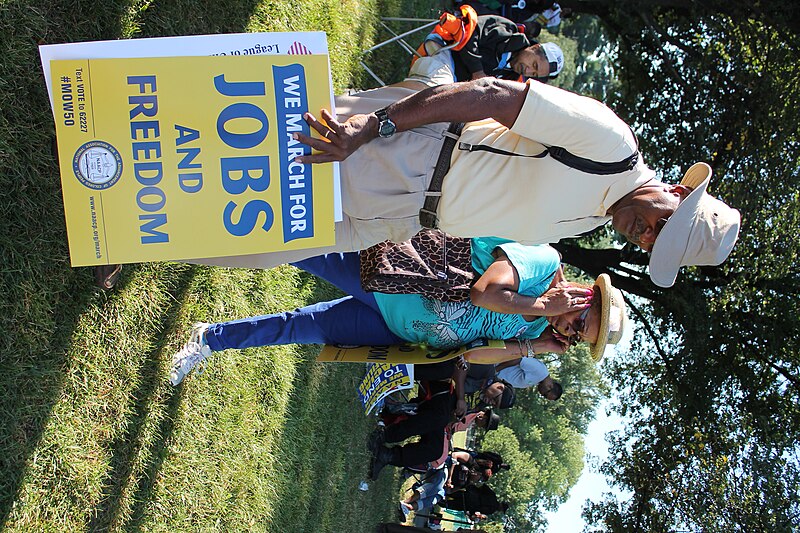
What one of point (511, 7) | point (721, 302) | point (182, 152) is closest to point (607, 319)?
point (182, 152)

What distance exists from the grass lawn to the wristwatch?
89 centimetres

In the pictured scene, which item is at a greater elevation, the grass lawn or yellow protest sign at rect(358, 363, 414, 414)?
the grass lawn

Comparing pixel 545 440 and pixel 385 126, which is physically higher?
pixel 385 126

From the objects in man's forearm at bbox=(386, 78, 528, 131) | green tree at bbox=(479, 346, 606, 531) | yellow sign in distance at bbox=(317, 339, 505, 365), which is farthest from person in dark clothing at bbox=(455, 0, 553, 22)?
green tree at bbox=(479, 346, 606, 531)

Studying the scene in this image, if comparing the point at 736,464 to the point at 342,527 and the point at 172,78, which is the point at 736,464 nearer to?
the point at 342,527

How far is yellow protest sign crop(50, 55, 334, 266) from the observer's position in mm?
2422

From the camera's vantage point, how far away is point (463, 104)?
2668mm

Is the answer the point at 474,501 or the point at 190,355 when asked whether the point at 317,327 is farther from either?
the point at 474,501

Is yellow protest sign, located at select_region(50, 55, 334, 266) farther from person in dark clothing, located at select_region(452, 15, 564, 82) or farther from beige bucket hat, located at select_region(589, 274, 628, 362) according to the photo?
person in dark clothing, located at select_region(452, 15, 564, 82)

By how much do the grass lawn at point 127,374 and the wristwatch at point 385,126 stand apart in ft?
2.91

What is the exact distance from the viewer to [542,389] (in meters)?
8.70

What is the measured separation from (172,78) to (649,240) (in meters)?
2.16

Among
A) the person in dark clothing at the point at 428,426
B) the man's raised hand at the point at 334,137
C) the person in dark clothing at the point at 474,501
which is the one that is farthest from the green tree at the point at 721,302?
the man's raised hand at the point at 334,137

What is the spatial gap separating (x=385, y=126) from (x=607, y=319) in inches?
92.3
